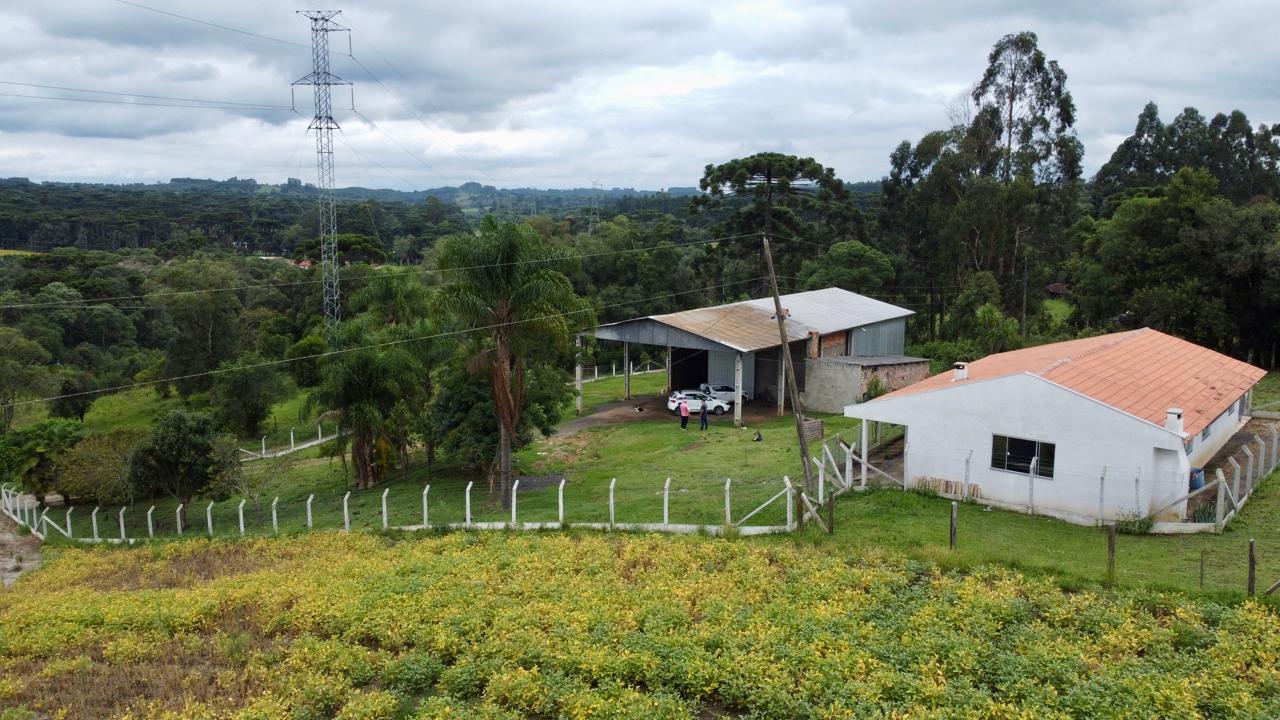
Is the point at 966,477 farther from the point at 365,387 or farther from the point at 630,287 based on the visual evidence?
the point at 630,287

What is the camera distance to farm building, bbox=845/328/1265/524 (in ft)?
60.4

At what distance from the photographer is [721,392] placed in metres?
37.6

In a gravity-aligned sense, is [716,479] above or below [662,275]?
below

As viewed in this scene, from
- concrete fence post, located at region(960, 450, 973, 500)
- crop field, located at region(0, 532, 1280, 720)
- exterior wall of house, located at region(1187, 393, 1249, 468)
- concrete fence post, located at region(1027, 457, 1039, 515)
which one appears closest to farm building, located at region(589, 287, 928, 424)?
concrete fence post, located at region(960, 450, 973, 500)

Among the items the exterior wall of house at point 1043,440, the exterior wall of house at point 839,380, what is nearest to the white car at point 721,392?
the exterior wall of house at point 839,380

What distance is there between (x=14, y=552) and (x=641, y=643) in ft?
76.4

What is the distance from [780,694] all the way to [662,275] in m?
55.0

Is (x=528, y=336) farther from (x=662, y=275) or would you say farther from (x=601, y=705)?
(x=662, y=275)

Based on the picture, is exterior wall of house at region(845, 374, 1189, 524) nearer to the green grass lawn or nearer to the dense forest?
the green grass lawn

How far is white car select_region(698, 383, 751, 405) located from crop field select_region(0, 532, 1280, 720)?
64.5 ft

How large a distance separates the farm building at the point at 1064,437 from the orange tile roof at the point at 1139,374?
67 mm

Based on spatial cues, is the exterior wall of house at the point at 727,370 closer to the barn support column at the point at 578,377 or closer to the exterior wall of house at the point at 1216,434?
the barn support column at the point at 578,377

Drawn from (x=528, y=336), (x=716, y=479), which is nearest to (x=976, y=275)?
(x=716, y=479)

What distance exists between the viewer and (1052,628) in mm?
12945
